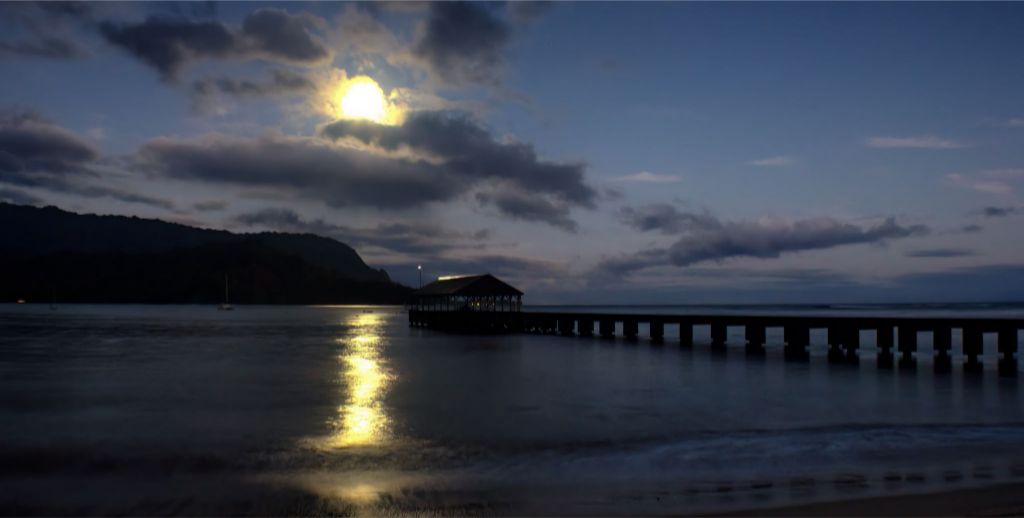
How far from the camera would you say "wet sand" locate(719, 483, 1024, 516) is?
7172 millimetres

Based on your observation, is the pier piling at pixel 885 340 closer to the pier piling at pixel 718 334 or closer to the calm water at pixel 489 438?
the calm water at pixel 489 438

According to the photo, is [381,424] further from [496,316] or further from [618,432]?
[496,316]

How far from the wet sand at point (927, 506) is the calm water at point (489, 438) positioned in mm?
391

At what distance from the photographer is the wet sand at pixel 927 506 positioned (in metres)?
7.17

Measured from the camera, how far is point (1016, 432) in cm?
1316

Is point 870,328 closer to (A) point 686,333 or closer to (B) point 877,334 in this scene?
(B) point 877,334

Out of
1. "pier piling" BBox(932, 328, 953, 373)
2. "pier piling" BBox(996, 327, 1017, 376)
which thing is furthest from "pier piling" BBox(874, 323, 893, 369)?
"pier piling" BBox(996, 327, 1017, 376)

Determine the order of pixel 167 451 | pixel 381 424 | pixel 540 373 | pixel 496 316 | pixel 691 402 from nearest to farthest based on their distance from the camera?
1. pixel 167 451
2. pixel 381 424
3. pixel 691 402
4. pixel 540 373
5. pixel 496 316

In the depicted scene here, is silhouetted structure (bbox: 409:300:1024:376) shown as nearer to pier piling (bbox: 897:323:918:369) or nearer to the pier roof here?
pier piling (bbox: 897:323:918:369)

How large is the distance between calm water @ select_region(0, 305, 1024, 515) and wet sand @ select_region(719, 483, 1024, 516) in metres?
0.39

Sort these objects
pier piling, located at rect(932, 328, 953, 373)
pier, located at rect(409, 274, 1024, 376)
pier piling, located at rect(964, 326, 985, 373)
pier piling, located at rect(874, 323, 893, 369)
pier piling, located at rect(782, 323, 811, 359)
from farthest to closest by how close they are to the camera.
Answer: pier piling, located at rect(782, 323, 811, 359), pier piling, located at rect(874, 323, 893, 369), pier piling, located at rect(932, 328, 953, 373), pier, located at rect(409, 274, 1024, 376), pier piling, located at rect(964, 326, 985, 373)

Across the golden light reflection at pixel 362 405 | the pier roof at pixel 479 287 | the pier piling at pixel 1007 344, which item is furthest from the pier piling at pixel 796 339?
the pier roof at pixel 479 287

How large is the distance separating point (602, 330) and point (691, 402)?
3256cm

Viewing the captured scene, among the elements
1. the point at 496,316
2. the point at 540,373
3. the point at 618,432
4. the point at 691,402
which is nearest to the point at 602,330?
the point at 496,316
